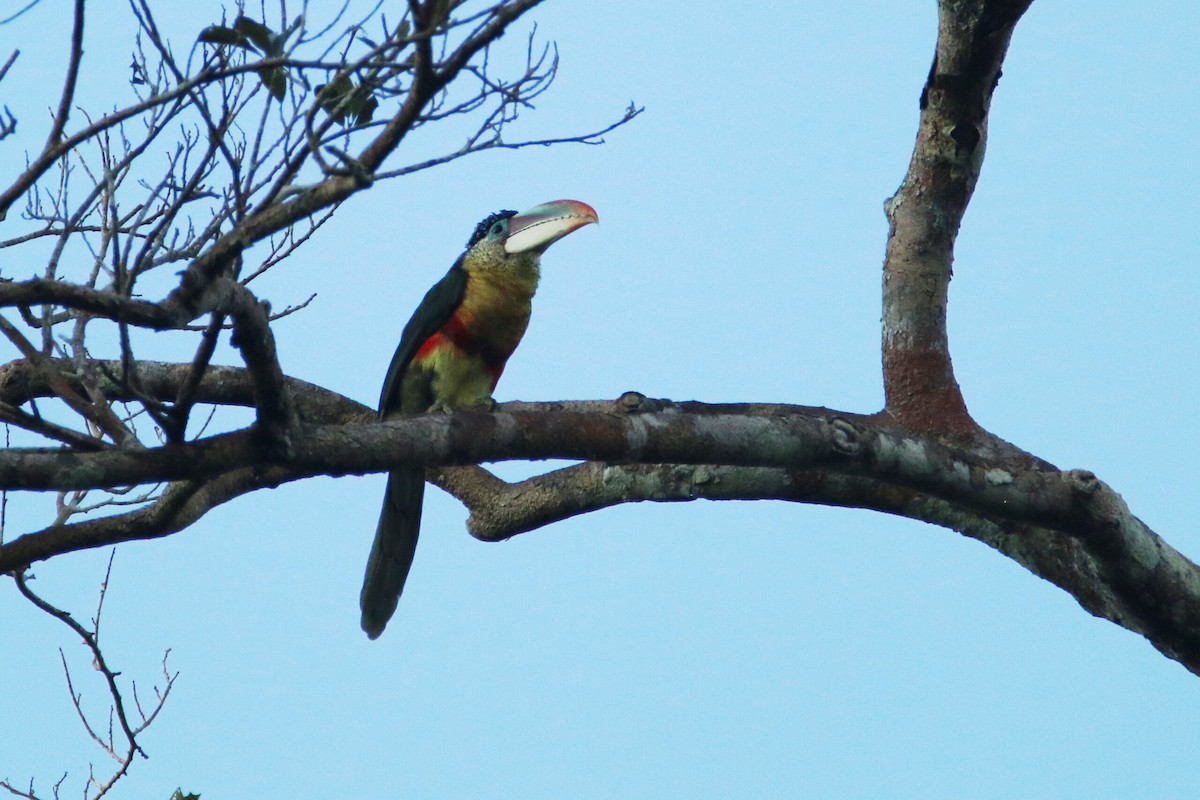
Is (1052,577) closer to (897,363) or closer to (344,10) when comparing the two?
(897,363)

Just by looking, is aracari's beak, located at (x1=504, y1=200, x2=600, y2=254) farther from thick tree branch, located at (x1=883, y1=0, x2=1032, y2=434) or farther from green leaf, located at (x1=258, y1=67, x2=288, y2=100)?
green leaf, located at (x1=258, y1=67, x2=288, y2=100)

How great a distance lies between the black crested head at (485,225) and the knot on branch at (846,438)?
2576 millimetres

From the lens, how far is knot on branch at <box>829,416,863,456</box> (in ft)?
11.1

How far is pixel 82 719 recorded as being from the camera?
468 cm

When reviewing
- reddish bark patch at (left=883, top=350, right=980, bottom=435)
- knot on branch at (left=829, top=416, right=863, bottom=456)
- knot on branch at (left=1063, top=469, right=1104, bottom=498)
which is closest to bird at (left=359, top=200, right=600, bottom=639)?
reddish bark patch at (left=883, top=350, right=980, bottom=435)

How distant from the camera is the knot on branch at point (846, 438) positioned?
337 centimetres

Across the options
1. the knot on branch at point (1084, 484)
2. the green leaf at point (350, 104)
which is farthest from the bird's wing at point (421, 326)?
the knot on branch at point (1084, 484)

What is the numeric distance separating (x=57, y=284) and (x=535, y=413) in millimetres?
1246

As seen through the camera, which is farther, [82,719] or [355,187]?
[82,719]

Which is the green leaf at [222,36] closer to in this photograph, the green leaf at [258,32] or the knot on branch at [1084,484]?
the green leaf at [258,32]

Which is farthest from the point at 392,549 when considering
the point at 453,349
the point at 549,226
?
the point at 549,226

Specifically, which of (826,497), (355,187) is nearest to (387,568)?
(826,497)

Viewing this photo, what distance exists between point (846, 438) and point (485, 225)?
274cm

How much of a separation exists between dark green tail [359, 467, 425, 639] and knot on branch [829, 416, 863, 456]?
6.30 feet
